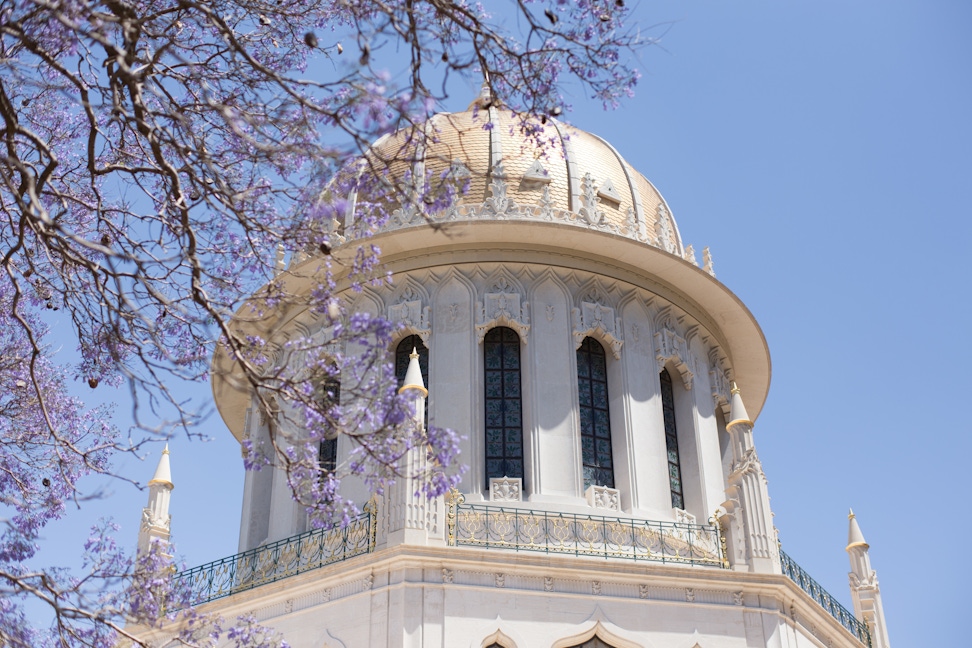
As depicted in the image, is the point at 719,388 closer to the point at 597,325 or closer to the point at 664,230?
the point at 664,230

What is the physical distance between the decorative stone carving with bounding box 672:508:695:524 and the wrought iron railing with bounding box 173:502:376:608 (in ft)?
19.9

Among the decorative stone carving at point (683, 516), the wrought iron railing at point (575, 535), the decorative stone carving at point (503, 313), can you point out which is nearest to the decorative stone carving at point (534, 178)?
the decorative stone carving at point (503, 313)

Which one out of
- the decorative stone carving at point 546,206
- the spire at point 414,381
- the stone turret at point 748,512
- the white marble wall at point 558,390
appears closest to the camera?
the spire at point 414,381

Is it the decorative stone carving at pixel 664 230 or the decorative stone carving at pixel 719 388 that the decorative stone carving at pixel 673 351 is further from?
the decorative stone carving at pixel 664 230

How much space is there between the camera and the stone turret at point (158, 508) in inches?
843

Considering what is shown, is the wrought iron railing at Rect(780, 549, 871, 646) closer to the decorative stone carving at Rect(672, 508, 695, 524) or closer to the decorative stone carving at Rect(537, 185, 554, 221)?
the decorative stone carving at Rect(672, 508, 695, 524)

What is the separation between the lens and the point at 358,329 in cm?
1003

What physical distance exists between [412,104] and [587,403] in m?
13.3

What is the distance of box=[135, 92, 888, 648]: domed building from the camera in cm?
1761

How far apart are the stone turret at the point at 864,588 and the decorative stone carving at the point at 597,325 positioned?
20.4 feet

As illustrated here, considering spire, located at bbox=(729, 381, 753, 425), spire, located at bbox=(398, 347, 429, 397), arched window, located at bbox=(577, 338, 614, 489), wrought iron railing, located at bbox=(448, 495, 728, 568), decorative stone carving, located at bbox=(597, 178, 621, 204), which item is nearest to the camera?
wrought iron railing, located at bbox=(448, 495, 728, 568)

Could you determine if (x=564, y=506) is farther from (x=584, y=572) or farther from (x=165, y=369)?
(x=165, y=369)

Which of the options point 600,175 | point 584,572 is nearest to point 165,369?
point 584,572

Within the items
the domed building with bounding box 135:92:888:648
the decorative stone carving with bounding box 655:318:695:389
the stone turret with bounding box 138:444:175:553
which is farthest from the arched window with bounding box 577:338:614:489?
the stone turret with bounding box 138:444:175:553
